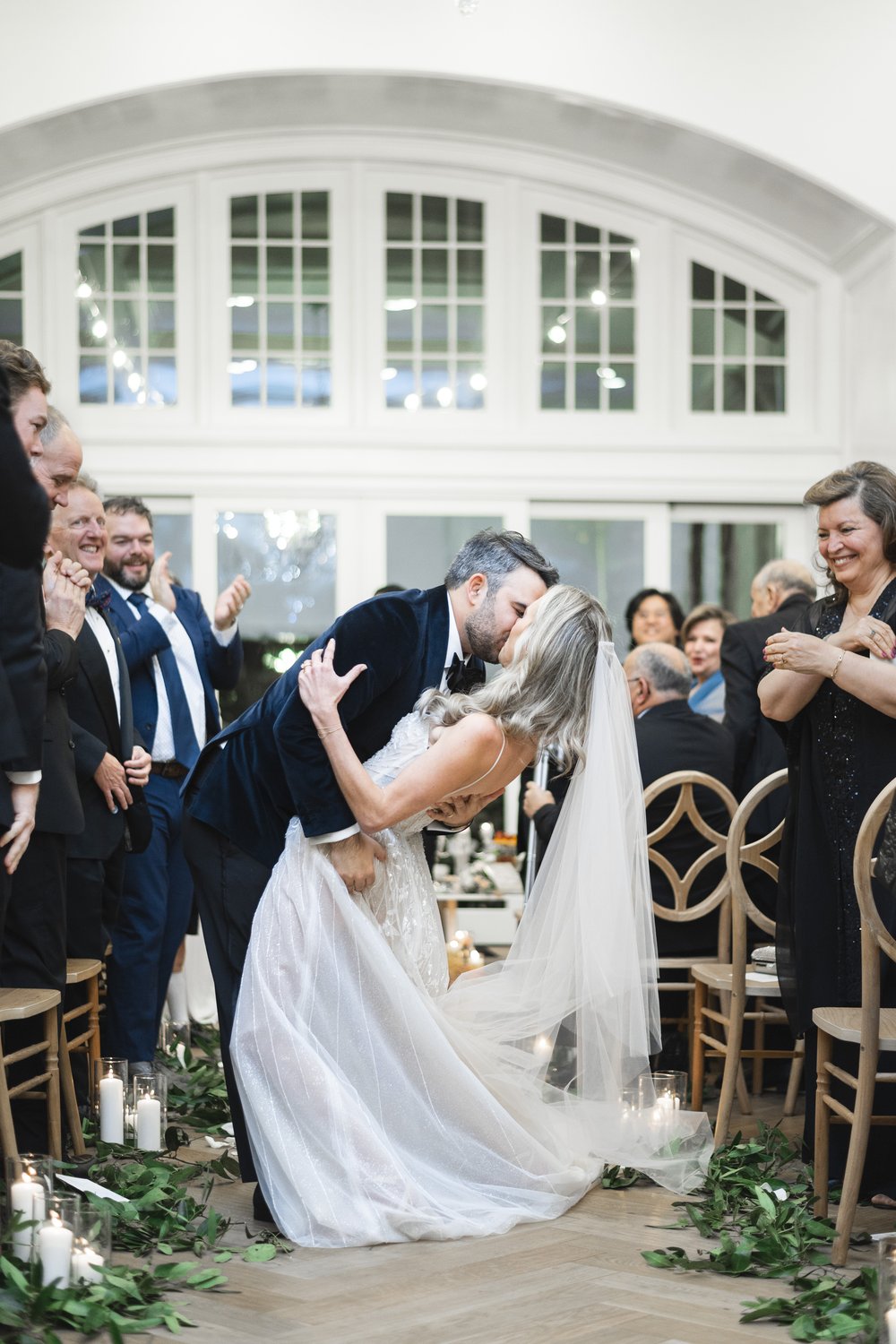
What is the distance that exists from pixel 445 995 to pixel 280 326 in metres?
4.89

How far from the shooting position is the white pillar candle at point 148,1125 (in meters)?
3.44

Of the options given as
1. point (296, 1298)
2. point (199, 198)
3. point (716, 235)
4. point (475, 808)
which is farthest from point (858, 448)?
point (296, 1298)

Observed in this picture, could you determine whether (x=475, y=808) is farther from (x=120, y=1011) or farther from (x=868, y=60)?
(x=868, y=60)

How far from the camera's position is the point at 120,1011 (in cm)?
419

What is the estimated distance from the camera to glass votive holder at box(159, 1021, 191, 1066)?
4.73 meters

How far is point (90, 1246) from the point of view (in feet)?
8.12

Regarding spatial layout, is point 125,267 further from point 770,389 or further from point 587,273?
point 770,389

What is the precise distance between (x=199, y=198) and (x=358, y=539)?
6.41 ft

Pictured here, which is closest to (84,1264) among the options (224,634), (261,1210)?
(261,1210)

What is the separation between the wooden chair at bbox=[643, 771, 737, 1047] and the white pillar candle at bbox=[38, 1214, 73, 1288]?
2.21 metres

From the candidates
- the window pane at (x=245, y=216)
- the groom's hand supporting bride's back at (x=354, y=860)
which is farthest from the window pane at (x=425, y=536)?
the groom's hand supporting bride's back at (x=354, y=860)

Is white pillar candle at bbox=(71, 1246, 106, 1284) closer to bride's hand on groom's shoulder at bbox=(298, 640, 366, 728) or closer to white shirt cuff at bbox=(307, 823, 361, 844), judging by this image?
white shirt cuff at bbox=(307, 823, 361, 844)

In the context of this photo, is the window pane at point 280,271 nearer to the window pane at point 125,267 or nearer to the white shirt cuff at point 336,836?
the window pane at point 125,267

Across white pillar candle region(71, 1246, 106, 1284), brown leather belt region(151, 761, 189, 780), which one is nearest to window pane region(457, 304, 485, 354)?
brown leather belt region(151, 761, 189, 780)
